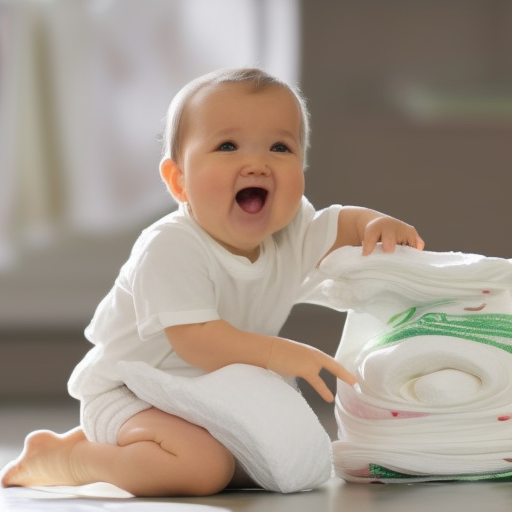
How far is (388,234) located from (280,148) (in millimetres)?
176

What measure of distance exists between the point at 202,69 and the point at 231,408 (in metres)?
1.61

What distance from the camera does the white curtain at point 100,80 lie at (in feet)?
8.82

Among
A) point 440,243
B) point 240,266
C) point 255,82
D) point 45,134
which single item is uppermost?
point 45,134

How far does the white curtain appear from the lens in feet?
8.82

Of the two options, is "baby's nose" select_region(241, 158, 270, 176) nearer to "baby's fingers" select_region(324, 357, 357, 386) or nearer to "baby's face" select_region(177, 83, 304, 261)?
"baby's face" select_region(177, 83, 304, 261)

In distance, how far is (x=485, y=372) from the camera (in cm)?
127

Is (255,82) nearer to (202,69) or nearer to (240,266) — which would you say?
(240,266)

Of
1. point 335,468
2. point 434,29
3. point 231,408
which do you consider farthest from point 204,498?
point 434,29

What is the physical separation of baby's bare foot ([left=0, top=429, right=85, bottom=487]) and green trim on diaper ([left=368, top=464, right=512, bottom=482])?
381 mm

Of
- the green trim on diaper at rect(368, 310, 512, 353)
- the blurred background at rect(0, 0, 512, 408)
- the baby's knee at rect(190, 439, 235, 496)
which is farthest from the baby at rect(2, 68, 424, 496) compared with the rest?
the blurred background at rect(0, 0, 512, 408)

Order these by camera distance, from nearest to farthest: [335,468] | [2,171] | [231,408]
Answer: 1. [231,408]
2. [335,468]
3. [2,171]

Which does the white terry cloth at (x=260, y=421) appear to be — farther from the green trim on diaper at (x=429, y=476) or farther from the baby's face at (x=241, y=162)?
the baby's face at (x=241, y=162)

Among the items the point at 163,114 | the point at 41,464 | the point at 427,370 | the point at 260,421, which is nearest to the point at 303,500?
the point at 260,421

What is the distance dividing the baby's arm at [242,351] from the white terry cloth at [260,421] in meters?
0.02
